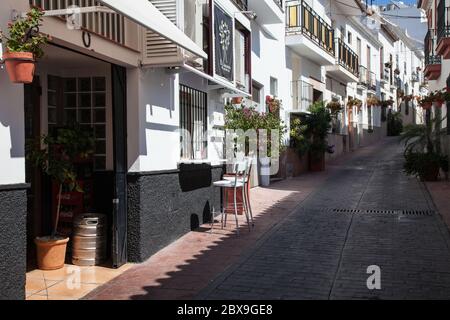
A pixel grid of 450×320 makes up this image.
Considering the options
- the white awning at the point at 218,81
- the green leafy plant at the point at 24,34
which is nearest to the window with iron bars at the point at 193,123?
the white awning at the point at 218,81

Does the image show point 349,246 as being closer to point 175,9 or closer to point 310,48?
point 175,9

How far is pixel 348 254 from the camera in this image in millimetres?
7117

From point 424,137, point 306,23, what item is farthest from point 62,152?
point 306,23

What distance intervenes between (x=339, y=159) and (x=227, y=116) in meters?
14.0

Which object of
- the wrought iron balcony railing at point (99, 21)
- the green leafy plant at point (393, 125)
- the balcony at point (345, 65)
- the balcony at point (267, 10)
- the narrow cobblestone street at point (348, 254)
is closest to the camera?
the wrought iron balcony railing at point (99, 21)

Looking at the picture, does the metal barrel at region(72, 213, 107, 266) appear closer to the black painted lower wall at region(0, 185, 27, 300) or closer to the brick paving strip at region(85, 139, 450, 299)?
the brick paving strip at region(85, 139, 450, 299)

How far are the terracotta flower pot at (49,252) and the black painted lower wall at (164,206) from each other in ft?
3.02

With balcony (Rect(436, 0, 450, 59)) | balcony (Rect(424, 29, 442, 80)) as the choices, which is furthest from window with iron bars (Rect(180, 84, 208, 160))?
balcony (Rect(424, 29, 442, 80))

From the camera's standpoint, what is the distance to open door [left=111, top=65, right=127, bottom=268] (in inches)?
265

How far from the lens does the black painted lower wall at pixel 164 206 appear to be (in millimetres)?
6891

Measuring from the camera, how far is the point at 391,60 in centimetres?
3759

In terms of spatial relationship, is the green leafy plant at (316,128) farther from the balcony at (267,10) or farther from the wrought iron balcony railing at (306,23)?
the balcony at (267,10)

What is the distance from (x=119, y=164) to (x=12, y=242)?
239 cm

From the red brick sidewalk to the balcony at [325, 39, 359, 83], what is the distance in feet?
46.1
